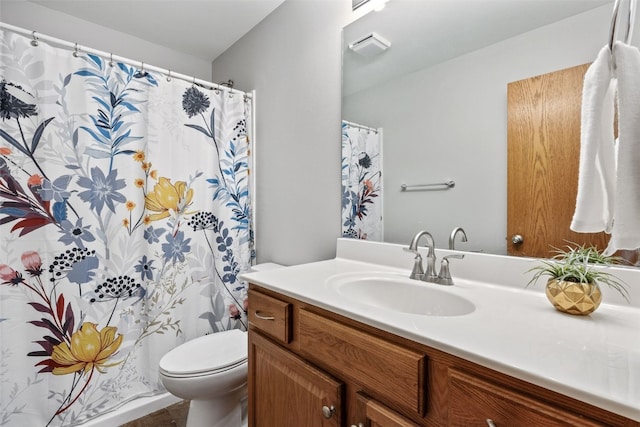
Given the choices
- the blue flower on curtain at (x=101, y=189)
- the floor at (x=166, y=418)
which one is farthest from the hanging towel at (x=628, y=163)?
the floor at (x=166, y=418)

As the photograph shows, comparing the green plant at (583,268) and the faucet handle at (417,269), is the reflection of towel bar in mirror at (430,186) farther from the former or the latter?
the green plant at (583,268)

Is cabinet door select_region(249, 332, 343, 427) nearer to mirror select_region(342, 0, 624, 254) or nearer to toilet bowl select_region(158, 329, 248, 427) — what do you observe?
toilet bowl select_region(158, 329, 248, 427)

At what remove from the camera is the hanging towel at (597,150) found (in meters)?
0.60

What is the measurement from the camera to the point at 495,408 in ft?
1.74

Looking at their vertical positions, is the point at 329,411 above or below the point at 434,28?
below

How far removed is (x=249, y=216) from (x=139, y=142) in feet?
2.49

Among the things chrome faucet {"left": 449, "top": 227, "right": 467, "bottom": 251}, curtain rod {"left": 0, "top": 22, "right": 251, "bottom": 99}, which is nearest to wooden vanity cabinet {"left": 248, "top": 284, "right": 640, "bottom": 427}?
chrome faucet {"left": 449, "top": 227, "right": 467, "bottom": 251}

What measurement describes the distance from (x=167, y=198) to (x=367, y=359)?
1449 mm

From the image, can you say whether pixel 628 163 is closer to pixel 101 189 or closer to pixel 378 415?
pixel 378 415

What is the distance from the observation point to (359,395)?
771mm

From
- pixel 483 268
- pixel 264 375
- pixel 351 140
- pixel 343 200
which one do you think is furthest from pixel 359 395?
pixel 351 140

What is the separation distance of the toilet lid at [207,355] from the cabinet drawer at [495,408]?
1.06 metres

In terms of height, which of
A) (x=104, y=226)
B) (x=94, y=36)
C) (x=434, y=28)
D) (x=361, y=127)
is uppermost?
(x=94, y=36)

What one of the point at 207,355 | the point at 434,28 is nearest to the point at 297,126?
the point at 434,28
